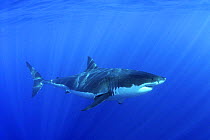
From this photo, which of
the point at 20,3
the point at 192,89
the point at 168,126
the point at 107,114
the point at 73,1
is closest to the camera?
the point at 168,126

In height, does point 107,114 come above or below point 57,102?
below

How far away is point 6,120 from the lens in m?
17.0

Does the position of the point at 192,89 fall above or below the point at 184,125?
above

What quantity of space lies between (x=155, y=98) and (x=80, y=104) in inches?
199

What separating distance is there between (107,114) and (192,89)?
7.79 m

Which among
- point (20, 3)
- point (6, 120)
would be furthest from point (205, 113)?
point (20, 3)

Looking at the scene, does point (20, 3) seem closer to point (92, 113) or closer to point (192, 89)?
point (92, 113)

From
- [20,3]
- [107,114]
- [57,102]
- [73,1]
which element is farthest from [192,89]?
[20,3]

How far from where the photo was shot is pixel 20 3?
18031 mm

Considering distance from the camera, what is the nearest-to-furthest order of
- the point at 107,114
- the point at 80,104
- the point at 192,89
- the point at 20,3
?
the point at 107,114
the point at 80,104
the point at 192,89
the point at 20,3

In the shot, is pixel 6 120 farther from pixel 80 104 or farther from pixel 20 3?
pixel 20 3

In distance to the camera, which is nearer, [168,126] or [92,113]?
[168,126]

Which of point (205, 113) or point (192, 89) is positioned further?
point (192, 89)

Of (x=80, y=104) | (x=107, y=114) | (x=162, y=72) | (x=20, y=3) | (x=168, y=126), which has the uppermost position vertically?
(x=20, y=3)
